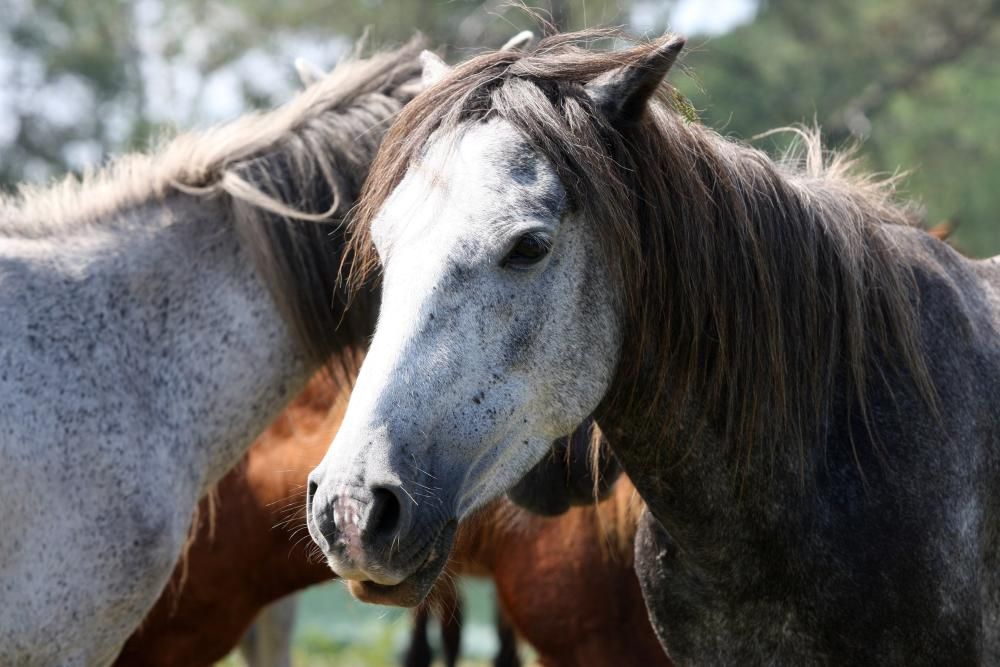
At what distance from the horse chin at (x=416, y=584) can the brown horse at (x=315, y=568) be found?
1.49 meters

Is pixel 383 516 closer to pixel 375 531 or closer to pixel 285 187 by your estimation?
pixel 375 531

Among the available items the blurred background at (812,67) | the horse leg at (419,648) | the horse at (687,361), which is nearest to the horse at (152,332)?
the horse at (687,361)

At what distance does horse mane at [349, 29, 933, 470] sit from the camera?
234 cm

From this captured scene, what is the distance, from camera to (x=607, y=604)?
385 cm

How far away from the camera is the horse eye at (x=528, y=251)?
2.21 m

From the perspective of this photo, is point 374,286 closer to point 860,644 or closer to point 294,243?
point 294,243

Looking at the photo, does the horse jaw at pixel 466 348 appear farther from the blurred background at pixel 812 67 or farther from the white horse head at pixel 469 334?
the blurred background at pixel 812 67

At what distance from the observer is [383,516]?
2031 millimetres

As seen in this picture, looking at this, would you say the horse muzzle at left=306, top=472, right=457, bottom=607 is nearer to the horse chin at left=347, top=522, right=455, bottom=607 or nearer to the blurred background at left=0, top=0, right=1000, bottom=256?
the horse chin at left=347, top=522, right=455, bottom=607

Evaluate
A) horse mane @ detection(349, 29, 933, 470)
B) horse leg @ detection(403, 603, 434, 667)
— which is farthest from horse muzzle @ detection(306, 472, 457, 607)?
horse leg @ detection(403, 603, 434, 667)

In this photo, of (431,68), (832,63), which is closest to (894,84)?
(832,63)

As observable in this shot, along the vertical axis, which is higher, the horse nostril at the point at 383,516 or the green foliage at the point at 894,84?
the horse nostril at the point at 383,516

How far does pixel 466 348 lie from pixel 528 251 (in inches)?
9.3

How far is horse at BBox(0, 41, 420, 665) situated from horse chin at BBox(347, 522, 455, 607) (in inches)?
50.9
